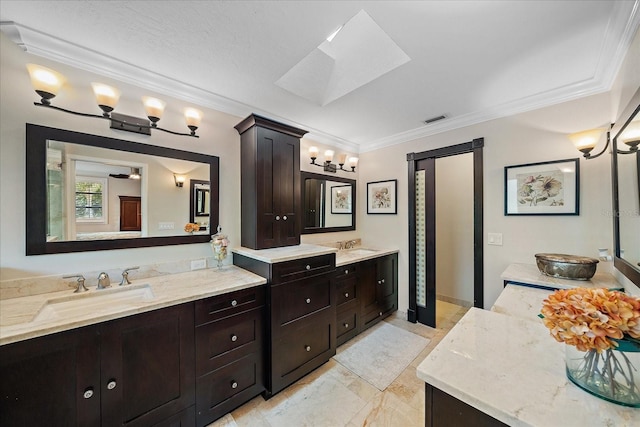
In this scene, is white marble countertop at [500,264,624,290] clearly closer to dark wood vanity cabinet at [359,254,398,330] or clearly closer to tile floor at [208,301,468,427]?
tile floor at [208,301,468,427]

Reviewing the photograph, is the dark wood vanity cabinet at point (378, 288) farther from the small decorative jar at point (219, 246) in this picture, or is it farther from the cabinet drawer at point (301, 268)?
the small decorative jar at point (219, 246)

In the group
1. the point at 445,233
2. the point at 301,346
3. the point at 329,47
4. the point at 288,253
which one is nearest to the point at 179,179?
the point at 288,253

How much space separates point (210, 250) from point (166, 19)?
5.71ft

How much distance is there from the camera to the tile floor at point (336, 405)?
1635 millimetres

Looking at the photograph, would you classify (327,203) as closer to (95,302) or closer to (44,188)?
(95,302)

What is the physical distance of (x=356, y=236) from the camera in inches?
145

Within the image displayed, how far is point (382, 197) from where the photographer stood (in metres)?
3.45

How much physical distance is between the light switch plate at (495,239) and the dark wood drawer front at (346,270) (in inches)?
57.6

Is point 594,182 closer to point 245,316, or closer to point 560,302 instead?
point 560,302

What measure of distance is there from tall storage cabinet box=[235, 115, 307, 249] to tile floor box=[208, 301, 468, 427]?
1.25 meters

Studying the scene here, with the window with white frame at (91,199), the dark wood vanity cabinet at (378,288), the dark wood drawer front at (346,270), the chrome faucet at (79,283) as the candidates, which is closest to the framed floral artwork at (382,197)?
the dark wood vanity cabinet at (378,288)

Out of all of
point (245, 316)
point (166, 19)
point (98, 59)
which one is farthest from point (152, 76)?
point (245, 316)

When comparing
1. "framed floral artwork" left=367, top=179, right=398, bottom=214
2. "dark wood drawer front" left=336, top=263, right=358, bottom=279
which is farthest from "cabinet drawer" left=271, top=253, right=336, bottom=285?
"framed floral artwork" left=367, top=179, right=398, bottom=214

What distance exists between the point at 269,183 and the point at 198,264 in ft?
3.27
